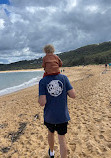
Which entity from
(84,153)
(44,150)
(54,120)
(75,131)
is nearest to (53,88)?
(54,120)

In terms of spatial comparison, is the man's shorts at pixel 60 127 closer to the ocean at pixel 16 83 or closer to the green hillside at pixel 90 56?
the ocean at pixel 16 83

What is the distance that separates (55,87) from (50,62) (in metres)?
0.41

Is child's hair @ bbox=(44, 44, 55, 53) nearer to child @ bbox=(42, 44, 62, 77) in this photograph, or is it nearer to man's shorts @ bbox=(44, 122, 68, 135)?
child @ bbox=(42, 44, 62, 77)

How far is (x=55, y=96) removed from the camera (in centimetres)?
192

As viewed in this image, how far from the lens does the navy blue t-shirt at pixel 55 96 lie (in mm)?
1890

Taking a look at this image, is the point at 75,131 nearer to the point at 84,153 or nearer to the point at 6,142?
the point at 84,153

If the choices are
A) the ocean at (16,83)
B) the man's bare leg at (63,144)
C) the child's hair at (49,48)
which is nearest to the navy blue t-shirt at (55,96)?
the man's bare leg at (63,144)

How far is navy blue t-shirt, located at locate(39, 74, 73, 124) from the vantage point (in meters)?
1.89

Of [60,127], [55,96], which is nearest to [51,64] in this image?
[55,96]

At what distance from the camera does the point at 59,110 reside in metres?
1.96

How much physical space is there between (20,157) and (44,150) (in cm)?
60

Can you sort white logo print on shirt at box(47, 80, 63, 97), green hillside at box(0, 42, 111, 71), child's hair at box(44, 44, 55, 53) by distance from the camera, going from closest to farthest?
white logo print on shirt at box(47, 80, 63, 97) → child's hair at box(44, 44, 55, 53) → green hillside at box(0, 42, 111, 71)

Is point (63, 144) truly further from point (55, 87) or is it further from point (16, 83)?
point (16, 83)

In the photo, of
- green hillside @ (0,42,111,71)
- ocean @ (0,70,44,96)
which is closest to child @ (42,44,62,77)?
ocean @ (0,70,44,96)
